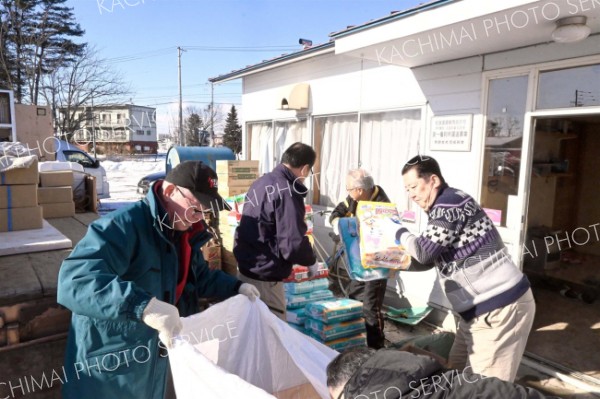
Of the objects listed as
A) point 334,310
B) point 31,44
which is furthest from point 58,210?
point 31,44

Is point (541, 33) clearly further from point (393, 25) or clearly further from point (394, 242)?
point (394, 242)

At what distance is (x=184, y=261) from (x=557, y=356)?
3513 millimetres

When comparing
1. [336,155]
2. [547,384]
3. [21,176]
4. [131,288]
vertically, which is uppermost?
[336,155]

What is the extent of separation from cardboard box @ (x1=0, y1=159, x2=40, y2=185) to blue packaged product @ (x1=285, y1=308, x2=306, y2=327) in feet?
8.17

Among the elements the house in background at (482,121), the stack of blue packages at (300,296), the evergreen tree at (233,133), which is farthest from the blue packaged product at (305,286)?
the evergreen tree at (233,133)

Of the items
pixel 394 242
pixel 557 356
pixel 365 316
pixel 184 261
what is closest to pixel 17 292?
pixel 184 261

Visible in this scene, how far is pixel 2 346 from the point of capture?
6.00 feet

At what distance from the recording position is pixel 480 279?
89.4 inches

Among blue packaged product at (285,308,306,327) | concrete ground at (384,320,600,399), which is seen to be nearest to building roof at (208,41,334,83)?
blue packaged product at (285,308,306,327)

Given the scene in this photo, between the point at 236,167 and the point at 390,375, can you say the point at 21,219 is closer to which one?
the point at 390,375

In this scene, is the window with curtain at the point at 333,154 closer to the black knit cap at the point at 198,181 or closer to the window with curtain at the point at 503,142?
the window with curtain at the point at 503,142

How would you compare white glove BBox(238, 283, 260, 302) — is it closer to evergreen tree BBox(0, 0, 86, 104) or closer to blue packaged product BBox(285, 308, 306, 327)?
blue packaged product BBox(285, 308, 306, 327)

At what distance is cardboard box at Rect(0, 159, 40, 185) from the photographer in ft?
9.11

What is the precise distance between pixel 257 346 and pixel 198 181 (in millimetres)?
898
